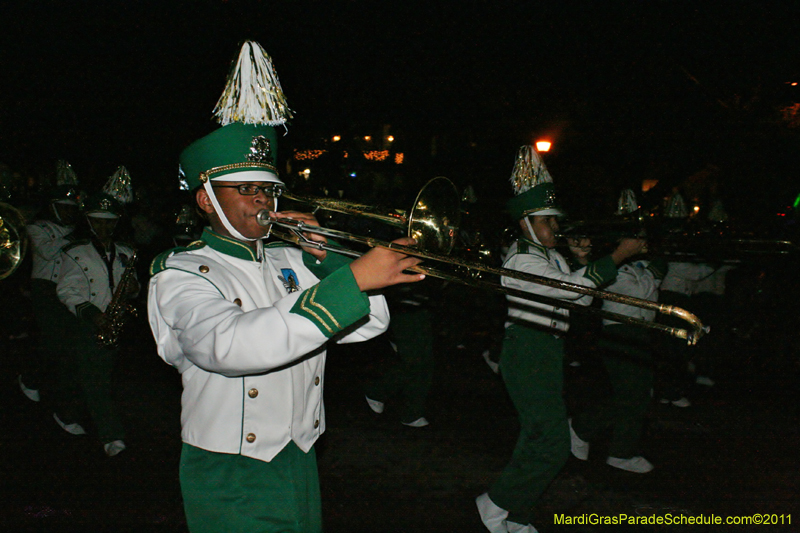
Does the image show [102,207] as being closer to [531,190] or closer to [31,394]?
[31,394]

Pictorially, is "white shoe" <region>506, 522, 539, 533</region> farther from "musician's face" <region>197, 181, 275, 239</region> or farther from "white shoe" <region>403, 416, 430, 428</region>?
"musician's face" <region>197, 181, 275, 239</region>

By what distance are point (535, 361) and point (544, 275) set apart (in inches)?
23.4

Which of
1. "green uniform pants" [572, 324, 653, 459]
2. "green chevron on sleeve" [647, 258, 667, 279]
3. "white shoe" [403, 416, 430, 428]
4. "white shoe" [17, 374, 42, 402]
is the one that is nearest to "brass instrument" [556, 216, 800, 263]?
"green chevron on sleeve" [647, 258, 667, 279]

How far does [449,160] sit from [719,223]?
14.7 meters

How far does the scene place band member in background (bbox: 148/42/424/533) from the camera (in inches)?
66.4

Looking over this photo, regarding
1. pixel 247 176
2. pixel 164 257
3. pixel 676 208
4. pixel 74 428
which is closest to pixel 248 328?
pixel 164 257

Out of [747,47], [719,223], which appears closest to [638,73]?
[747,47]

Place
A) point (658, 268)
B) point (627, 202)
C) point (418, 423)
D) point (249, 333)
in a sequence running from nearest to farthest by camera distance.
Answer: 1. point (249, 333)
2. point (658, 268)
3. point (418, 423)
4. point (627, 202)

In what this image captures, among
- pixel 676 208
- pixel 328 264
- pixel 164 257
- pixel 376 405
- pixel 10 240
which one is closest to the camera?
pixel 164 257

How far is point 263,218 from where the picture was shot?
7.41 feet

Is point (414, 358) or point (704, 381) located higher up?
point (414, 358)

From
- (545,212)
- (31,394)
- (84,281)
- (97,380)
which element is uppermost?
(545,212)

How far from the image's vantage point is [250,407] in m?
2.06

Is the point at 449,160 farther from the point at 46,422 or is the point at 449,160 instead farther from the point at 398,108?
the point at 46,422
